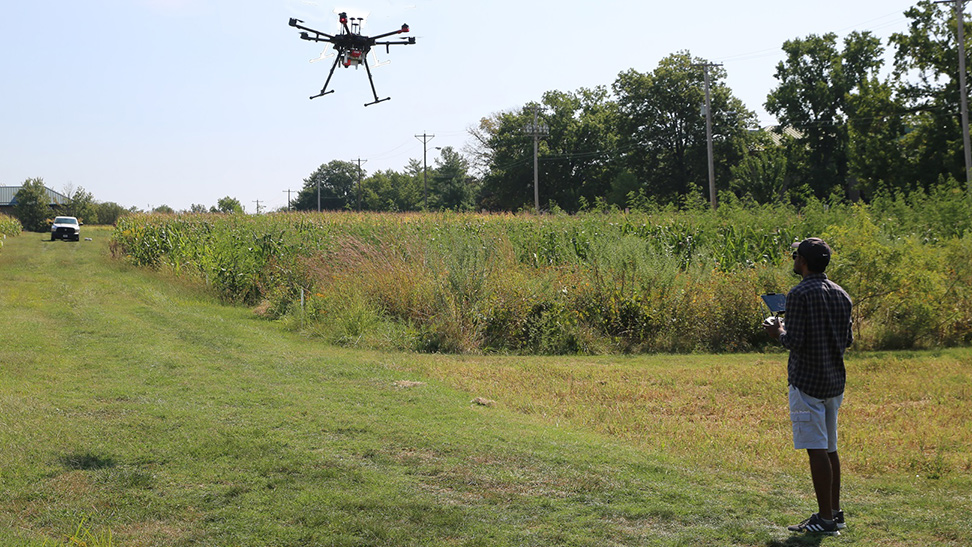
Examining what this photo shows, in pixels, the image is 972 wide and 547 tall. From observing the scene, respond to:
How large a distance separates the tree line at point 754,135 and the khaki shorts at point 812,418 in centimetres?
3389

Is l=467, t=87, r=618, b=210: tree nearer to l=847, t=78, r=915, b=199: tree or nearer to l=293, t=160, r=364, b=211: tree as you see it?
l=847, t=78, r=915, b=199: tree

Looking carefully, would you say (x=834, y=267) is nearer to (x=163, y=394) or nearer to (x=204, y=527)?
(x=163, y=394)

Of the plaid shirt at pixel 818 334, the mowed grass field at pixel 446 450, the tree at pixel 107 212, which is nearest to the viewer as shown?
the plaid shirt at pixel 818 334

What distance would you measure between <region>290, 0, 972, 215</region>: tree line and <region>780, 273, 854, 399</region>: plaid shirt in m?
33.9

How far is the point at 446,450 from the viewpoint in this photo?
691 cm

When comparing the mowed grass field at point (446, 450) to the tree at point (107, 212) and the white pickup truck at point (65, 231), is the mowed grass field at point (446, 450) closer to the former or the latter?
the white pickup truck at point (65, 231)

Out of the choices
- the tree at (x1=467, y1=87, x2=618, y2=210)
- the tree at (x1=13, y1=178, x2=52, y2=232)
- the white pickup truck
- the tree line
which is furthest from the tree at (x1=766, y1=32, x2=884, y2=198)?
the tree at (x1=13, y1=178, x2=52, y2=232)

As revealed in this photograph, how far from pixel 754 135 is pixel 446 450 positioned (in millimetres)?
63673

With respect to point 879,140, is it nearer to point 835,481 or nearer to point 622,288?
point 622,288

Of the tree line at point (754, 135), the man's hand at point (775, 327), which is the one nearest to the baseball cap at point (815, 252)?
the man's hand at point (775, 327)

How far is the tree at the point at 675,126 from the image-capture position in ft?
213

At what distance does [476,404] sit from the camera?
30.1 ft

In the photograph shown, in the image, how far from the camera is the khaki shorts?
16.5 feet

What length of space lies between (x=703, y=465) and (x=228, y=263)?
A: 58.2ft
